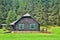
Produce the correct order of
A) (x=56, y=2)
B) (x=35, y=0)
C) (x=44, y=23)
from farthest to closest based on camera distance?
1. (x=35, y=0)
2. (x=56, y=2)
3. (x=44, y=23)

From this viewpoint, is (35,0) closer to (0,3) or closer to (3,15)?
(0,3)

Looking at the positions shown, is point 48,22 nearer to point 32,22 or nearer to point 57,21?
point 57,21

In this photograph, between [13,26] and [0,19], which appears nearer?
[13,26]

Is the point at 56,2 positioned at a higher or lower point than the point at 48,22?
higher

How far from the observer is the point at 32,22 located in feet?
173

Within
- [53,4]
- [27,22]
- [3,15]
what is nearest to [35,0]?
[53,4]

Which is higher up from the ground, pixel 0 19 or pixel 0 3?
pixel 0 3

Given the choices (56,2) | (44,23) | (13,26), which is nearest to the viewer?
(13,26)

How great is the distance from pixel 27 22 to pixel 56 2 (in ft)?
156

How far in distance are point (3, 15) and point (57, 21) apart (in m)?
24.2

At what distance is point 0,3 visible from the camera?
103938 millimetres

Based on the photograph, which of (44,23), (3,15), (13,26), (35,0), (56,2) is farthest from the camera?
(35,0)

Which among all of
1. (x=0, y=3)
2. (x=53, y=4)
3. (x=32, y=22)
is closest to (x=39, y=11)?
(x=53, y=4)

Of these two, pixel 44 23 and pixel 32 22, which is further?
pixel 44 23
